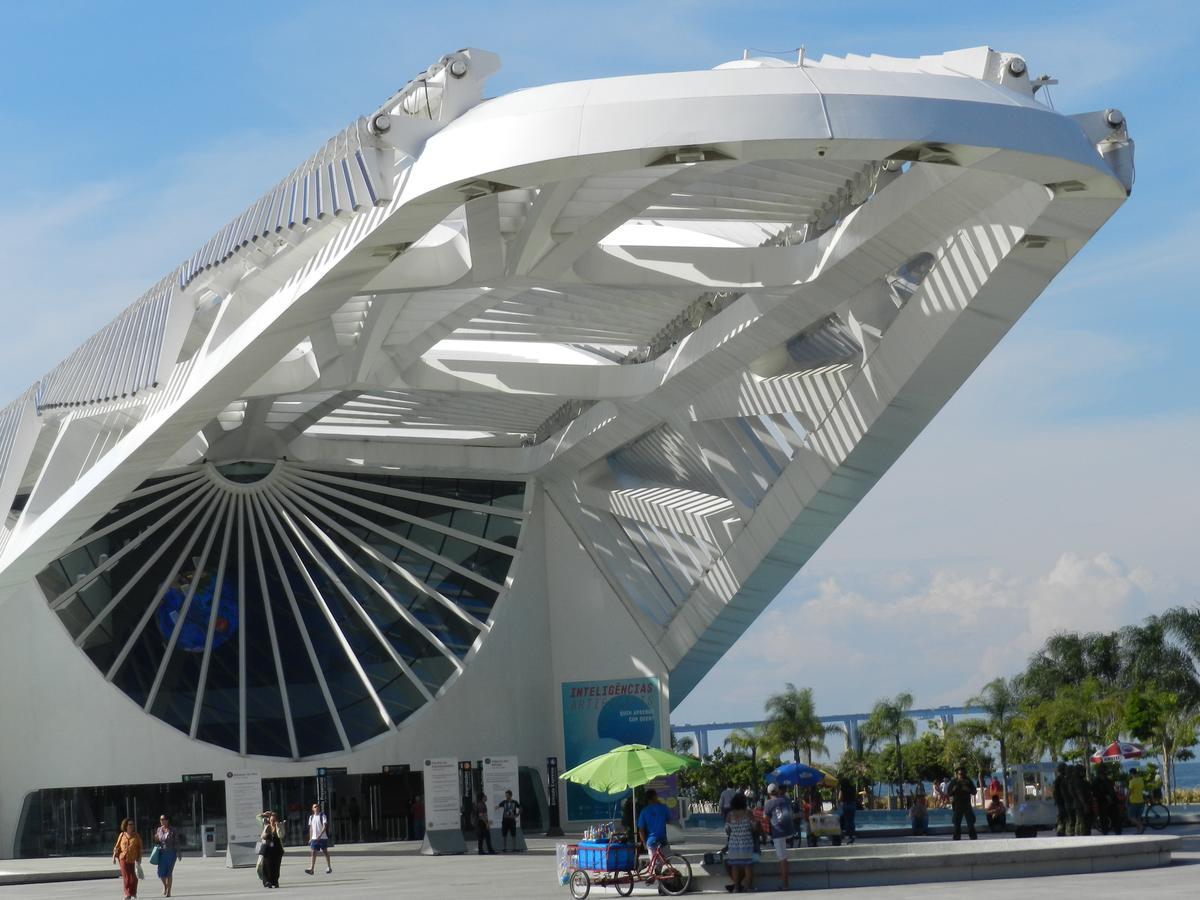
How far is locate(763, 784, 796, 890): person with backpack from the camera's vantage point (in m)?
18.0

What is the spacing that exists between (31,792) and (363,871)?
13451 mm

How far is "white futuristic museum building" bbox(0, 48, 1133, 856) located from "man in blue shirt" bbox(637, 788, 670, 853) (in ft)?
20.1

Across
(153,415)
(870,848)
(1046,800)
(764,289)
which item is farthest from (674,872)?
(1046,800)

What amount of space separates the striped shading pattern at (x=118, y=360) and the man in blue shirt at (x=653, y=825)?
31.6 ft

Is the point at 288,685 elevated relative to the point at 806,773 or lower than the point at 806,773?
elevated

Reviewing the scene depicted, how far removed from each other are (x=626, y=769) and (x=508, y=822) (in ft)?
42.0

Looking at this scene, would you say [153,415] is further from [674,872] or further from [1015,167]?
[1015,167]

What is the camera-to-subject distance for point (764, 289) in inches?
851

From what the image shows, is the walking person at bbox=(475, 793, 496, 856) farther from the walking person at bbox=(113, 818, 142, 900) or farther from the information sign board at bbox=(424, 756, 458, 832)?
the walking person at bbox=(113, 818, 142, 900)

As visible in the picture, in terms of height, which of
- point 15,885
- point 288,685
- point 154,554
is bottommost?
point 15,885

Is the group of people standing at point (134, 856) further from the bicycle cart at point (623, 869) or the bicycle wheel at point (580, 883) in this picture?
the bicycle wheel at point (580, 883)

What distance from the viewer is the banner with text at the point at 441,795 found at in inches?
1170

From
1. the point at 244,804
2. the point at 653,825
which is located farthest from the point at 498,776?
the point at 653,825

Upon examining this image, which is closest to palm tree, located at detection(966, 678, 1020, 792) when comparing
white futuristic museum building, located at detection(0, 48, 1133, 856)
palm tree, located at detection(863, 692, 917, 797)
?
palm tree, located at detection(863, 692, 917, 797)
